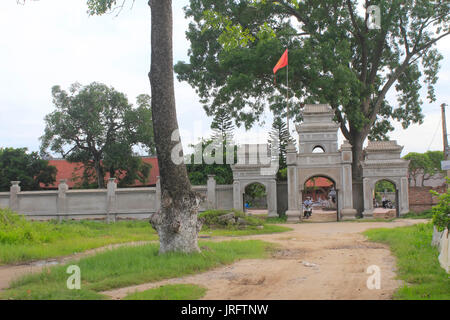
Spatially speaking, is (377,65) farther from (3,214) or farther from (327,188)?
(3,214)

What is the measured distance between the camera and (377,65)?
84.6ft

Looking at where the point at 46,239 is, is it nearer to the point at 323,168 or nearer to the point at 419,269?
the point at 419,269

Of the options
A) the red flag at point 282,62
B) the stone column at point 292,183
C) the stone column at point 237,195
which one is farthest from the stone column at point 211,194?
the red flag at point 282,62

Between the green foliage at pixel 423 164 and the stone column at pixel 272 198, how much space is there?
95.9 feet

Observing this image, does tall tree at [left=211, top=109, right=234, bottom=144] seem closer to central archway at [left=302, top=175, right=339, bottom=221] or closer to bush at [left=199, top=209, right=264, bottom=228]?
central archway at [left=302, top=175, right=339, bottom=221]

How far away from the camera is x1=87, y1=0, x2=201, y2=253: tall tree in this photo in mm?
8297

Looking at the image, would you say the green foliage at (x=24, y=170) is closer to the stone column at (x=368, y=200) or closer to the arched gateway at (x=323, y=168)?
the arched gateway at (x=323, y=168)

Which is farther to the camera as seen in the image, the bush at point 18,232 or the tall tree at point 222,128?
the tall tree at point 222,128

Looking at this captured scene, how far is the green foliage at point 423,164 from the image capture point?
149 ft

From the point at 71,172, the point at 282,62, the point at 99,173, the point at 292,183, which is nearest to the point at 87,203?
the point at 99,173

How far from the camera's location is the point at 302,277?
22.1 ft

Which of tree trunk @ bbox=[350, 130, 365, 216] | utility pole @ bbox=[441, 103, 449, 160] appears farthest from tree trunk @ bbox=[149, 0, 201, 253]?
utility pole @ bbox=[441, 103, 449, 160]
